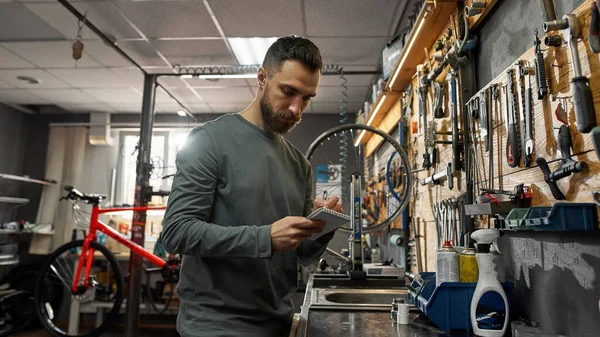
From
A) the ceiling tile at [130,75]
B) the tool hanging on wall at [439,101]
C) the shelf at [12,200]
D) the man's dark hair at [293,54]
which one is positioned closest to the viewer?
the man's dark hair at [293,54]

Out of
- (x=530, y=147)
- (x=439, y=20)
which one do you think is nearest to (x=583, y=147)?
(x=530, y=147)

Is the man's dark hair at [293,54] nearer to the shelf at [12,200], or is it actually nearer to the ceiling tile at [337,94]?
the ceiling tile at [337,94]

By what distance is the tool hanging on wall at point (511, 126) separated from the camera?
1.09 metres

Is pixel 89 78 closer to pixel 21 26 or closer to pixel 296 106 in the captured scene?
pixel 21 26

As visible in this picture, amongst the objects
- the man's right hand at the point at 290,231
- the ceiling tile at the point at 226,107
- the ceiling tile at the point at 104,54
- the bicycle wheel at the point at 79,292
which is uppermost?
the ceiling tile at the point at 226,107

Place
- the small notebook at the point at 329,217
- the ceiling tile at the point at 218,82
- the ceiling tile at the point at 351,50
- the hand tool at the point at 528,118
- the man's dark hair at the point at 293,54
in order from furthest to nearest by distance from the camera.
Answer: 1. the ceiling tile at the point at 218,82
2. the ceiling tile at the point at 351,50
3. the man's dark hair at the point at 293,54
4. the hand tool at the point at 528,118
5. the small notebook at the point at 329,217

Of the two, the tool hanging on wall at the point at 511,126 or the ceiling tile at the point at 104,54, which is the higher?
the ceiling tile at the point at 104,54

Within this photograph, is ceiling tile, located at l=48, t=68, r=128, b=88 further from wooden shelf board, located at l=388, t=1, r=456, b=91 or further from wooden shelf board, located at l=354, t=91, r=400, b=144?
wooden shelf board, located at l=388, t=1, r=456, b=91

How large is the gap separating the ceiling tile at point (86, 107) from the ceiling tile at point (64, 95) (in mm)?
155

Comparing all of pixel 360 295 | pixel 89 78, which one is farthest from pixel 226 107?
pixel 360 295

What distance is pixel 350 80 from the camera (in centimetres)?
449

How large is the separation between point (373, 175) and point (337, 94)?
5.31 ft

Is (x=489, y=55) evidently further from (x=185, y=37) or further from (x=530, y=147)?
(x=185, y=37)

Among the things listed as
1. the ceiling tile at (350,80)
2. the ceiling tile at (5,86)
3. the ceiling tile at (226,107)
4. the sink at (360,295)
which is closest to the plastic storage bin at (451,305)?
the sink at (360,295)
